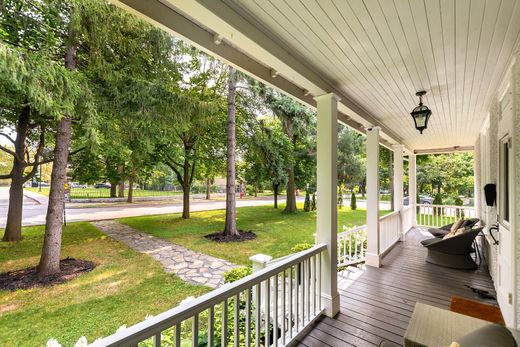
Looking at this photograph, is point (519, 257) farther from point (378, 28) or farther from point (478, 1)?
point (378, 28)

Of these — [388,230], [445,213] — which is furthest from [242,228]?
[445,213]

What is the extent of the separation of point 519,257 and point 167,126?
22.5 ft

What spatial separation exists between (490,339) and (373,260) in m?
3.65

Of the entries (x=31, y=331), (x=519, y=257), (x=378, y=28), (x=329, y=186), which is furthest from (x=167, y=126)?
(x=519, y=257)

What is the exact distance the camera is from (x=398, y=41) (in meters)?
2.04

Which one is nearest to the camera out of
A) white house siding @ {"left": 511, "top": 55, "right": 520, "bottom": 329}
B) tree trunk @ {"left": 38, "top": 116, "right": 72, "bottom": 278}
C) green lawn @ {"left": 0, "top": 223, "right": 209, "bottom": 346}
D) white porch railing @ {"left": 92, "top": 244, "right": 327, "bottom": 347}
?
white porch railing @ {"left": 92, "top": 244, "right": 327, "bottom": 347}

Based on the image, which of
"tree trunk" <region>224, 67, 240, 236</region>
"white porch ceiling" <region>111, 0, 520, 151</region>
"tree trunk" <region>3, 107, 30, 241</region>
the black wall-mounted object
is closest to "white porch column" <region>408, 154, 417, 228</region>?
the black wall-mounted object

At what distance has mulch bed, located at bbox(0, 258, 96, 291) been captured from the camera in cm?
480

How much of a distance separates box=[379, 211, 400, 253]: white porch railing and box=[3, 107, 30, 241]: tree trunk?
9106 millimetres

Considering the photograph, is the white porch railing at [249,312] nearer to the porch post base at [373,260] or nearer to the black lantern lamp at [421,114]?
the porch post base at [373,260]

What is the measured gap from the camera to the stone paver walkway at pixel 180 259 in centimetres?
519

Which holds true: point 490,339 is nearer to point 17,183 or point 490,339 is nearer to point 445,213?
point 17,183

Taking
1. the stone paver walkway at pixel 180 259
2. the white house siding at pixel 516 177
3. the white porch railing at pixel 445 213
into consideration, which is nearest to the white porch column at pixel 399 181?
the white porch railing at pixel 445 213

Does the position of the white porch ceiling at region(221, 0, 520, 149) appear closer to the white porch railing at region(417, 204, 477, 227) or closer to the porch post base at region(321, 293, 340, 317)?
the porch post base at region(321, 293, 340, 317)
